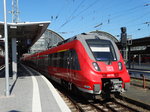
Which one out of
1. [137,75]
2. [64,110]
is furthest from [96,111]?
[137,75]

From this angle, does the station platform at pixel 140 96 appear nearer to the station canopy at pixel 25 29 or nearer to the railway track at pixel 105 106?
the railway track at pixel 105 106

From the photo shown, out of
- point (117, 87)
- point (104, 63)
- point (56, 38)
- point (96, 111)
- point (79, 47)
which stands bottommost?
point (96, 111)

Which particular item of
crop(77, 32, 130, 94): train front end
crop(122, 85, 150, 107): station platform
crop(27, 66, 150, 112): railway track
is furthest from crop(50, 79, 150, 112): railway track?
crop(77, 32, 130, 94): train front end

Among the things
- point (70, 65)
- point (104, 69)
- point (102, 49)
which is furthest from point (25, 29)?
point (104, 69)

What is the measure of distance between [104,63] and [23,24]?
21.2ft

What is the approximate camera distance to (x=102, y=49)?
8711mm

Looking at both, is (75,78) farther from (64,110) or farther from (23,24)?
(23,24)

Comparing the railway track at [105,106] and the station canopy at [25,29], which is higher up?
the station canopy at [25,29]

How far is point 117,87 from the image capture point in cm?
768

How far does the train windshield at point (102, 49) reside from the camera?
27.6 ft

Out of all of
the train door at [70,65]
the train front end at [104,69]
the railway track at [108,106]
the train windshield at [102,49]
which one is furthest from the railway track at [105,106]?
the train windshield at [102,49]

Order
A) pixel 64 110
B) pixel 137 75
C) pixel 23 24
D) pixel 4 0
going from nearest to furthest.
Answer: pixel 64 110 → pixel 4 0 → pixel 23 24 → pixel 137 75

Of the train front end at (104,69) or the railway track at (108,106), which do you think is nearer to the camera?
the railway track at (108,106)

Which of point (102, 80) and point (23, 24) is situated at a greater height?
point (23, 24)
